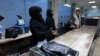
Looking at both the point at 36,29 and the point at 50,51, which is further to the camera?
the point at 36,29

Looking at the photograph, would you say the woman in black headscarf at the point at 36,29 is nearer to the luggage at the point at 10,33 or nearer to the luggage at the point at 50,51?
the luggage at the point at 50,51

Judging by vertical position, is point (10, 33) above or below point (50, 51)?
below

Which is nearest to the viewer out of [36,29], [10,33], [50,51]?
[50,51]

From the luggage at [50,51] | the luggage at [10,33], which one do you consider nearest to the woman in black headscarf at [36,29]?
the luggage at [50,51]

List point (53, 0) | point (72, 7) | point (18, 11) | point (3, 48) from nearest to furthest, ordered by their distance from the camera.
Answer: point (3, 48) → point (18, 11) → point (53, 0) → point (72, 7)

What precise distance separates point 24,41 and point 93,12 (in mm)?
15317

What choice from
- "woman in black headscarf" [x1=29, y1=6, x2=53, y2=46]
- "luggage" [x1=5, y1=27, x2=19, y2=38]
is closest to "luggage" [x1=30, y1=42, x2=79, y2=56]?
"woman in black headscarf" [x1=29, y1=6, x2=53, y2=46]

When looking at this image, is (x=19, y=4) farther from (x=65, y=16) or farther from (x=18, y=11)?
(x=65, y=16)

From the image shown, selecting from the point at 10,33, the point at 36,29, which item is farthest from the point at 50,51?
the point at 10,33

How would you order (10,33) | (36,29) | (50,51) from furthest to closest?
(10,33) < (36,29) < (50,51)

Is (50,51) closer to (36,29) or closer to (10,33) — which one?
(36,29)

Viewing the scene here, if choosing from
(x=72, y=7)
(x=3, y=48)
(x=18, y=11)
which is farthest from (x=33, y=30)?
(x=72, y=7)

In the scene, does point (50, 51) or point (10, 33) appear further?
point (10, 33)

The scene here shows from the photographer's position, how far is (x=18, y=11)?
4.48 meters
